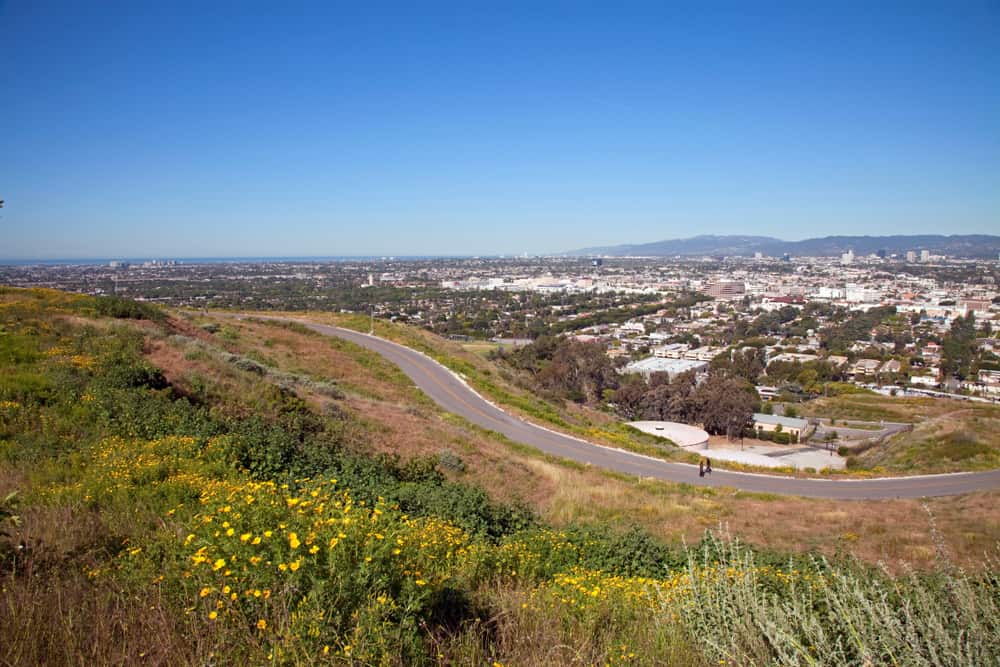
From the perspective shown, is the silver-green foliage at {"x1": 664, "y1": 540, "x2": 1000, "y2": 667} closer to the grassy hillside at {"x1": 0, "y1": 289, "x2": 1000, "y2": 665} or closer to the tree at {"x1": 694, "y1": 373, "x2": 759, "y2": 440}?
the grassy hillside at {"x1": 0, "y1": 289, "x2": 1000, "y2": 665}

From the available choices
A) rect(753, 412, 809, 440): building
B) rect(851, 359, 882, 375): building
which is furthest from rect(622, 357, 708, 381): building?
rect(851, 359, 882, 375): building

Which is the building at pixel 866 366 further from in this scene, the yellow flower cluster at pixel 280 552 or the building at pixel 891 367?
the yellow flower cluster at pixel 280 552

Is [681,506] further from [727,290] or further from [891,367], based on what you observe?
[727,290]

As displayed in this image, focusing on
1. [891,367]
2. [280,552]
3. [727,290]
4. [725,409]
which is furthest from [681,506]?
[727,290]

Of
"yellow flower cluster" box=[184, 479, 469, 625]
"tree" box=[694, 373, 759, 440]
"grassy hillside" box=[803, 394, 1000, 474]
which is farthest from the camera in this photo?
"tree" box=[694, 373, 759, 440]

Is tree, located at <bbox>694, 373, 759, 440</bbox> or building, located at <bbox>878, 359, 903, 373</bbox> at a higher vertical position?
tree, located at <bbox>694, 373, 759, 440</bbox>

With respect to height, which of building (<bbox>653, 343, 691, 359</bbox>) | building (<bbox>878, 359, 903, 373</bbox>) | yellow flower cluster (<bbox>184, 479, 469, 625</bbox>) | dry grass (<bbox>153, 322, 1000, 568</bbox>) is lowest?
building (<bbox>878, 359, 903, 373</bbox>)
